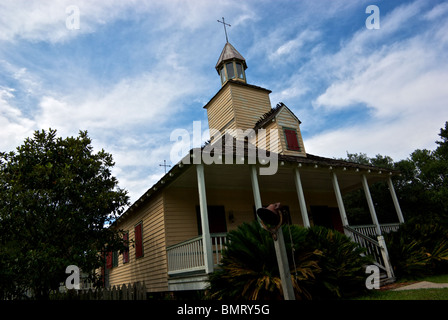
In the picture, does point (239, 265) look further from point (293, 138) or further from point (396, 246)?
point (293, 138)

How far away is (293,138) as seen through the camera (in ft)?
37.7

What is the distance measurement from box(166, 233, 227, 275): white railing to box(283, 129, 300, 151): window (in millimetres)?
5037

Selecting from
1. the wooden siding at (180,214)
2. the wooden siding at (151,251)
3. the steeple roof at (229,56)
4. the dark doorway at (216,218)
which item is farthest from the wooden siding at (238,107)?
the wooden siding at (151,251)

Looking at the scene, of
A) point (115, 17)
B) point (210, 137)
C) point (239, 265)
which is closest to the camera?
point (239, 265)

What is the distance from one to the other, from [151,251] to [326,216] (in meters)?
7.93

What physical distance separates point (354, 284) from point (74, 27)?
806 centimetres

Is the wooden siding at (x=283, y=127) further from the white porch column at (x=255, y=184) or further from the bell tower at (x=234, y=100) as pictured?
the white porch column at (x=255, y=184)

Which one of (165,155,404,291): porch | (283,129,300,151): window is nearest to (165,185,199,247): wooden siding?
(165,155,404,291): porch

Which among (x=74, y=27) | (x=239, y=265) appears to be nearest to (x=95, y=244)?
(x=239, y=265)

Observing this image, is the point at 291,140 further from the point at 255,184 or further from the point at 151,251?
the point at 151,251

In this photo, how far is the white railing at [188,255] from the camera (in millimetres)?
6980

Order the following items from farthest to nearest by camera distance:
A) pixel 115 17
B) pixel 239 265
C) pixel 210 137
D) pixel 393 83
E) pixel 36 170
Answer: pixel 210 137
pixel 393 83
pixel 115 17
pixel 36 170
pixel 239 265

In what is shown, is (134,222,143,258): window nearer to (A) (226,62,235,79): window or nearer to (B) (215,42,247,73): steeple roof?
(A) (226,62,235,79): window

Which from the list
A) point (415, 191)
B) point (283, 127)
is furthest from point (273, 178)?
point (415, 191)
